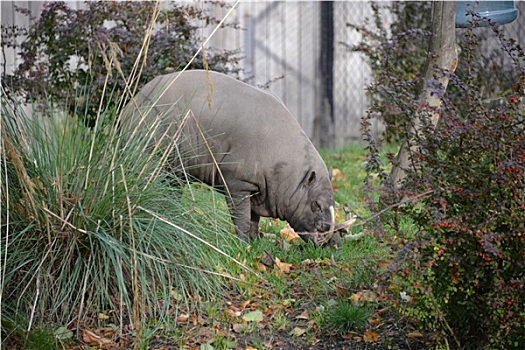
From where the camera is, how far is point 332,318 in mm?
4441

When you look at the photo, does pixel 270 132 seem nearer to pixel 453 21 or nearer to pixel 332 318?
pixel 453 21

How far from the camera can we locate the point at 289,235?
6.45 m

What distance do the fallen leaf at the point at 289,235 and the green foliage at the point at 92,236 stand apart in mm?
1549

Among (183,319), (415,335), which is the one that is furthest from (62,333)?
(415,335)

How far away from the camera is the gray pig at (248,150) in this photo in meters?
5.94

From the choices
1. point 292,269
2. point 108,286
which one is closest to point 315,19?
point 292,269

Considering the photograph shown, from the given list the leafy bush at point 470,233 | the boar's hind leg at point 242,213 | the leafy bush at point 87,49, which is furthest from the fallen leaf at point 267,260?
the leafy bush at point 87,49

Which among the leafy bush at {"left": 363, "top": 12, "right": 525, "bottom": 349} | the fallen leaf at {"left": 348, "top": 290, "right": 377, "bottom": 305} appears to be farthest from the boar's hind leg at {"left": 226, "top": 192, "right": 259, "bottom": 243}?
the leafy bush at {"left": 363, "top": 12, "right": 525, "bottom": 349}

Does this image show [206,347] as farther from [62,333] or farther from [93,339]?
[62,333]

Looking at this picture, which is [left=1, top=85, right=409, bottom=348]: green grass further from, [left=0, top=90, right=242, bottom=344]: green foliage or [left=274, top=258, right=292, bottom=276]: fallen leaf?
[left=274, top=258, right=292, bottom=276]: fallen leaf

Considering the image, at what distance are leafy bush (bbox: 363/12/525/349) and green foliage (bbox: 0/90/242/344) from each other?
3.46 feet

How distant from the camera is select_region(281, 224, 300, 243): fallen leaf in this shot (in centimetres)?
635

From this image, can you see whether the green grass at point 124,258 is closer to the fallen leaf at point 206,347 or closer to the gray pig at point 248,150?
the fallen leaf at point 206,347

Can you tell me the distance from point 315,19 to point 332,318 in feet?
27.8
